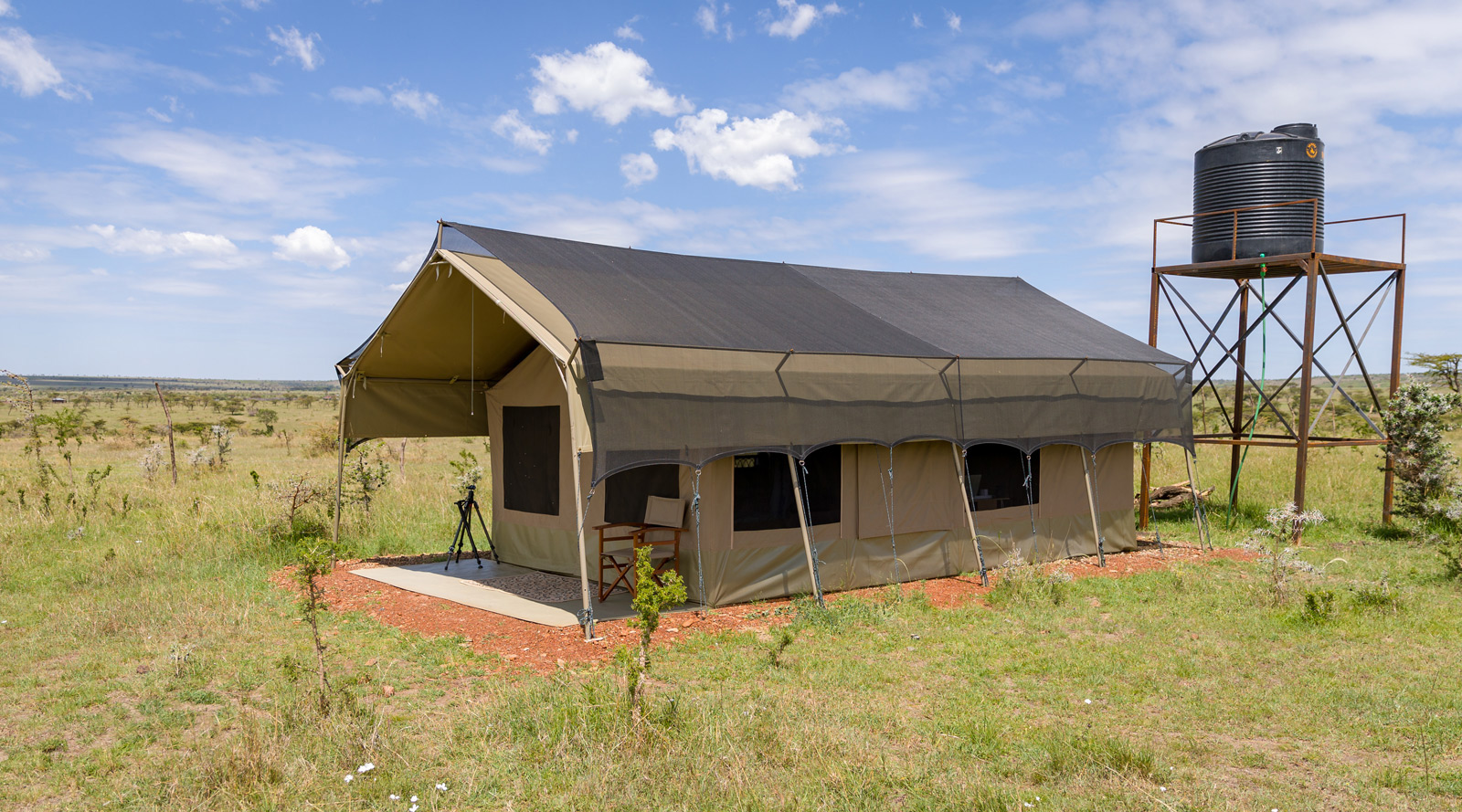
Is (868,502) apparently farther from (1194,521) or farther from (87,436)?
(87,436)

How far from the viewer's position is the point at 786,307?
1164 centimetres

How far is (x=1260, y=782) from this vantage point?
491cm

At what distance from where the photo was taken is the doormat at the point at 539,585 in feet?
32.4

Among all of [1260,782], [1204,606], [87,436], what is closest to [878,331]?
[1204,606]

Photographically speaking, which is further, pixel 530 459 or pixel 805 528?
pixel 530 459

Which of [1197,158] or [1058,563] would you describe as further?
[1197,158]

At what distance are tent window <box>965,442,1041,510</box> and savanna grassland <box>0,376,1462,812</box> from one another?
1.50 m

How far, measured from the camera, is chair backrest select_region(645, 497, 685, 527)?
948cm

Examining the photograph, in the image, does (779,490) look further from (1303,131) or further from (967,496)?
(1303,131)

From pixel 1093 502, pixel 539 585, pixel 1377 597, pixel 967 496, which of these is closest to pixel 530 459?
pixel 539 585

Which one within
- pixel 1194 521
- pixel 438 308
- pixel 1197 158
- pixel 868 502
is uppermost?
pixel 1197 158

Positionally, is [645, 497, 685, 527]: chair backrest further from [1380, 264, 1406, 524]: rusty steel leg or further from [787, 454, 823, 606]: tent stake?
[1380, 264, 1406, 524]: rusty steel leg

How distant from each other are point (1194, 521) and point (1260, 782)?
11.2m

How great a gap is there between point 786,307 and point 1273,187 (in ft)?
23.9
